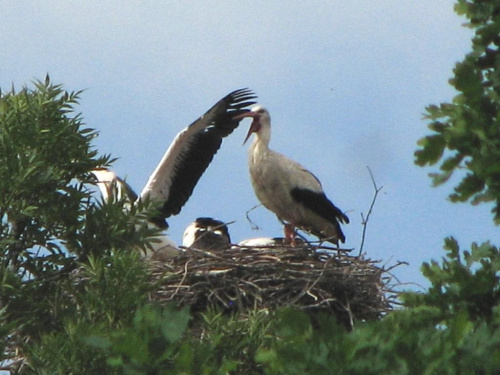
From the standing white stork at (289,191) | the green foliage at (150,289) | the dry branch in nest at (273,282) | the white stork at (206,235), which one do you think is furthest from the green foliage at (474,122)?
the standing white stork at (289,191)

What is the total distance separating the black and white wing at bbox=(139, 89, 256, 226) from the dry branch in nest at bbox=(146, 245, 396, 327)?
99.7 inches

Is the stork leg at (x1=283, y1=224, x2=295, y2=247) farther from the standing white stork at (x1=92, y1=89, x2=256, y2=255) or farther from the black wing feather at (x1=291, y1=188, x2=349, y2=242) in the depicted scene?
the standing white stork at (x1=92, y1=89, x2=256, y2=255)

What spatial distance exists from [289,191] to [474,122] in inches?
342

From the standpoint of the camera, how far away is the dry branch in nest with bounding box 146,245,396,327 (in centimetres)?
1224

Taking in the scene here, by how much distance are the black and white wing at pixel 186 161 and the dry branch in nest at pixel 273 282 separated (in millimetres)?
2533

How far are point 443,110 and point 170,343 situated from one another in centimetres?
172

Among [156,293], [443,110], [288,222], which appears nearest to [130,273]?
[156,293]

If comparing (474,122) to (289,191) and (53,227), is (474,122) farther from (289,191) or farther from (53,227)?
(289,191)

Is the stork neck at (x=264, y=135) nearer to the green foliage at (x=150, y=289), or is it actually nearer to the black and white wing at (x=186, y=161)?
the black and white wing at (x=186, y=161)

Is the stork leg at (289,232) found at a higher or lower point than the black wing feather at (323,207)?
lower

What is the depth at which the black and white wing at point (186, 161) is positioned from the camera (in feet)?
50.0

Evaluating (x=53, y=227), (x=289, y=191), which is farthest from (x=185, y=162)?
(x=53, y=227)

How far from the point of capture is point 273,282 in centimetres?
1242

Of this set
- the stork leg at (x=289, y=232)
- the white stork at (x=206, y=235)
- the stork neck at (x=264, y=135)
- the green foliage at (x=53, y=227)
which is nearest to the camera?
the green foliage at (x=53, y=227)
